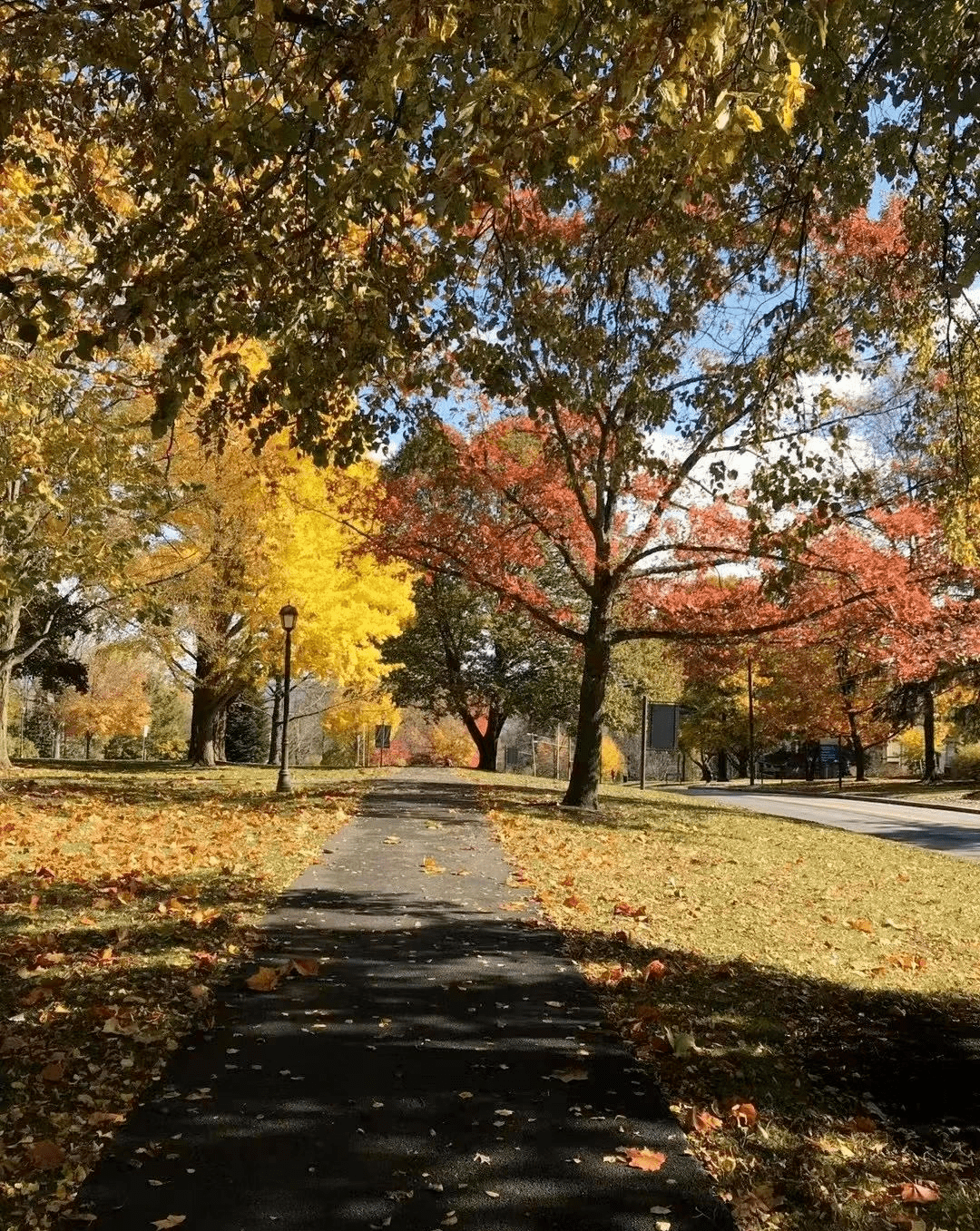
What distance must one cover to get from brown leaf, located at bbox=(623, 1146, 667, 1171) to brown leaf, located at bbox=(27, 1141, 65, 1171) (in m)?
1.99

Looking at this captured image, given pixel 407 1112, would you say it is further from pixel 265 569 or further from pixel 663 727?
pixel 663 727

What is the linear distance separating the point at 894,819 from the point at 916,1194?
21.4 m

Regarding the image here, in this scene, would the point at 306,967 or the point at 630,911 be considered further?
the point at 630,911

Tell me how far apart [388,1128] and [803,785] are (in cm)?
4282

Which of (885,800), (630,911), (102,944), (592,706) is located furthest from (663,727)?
(102,944)

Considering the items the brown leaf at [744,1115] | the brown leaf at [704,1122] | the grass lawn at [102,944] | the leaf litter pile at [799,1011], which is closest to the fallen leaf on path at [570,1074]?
the leaf litter pile at [799,1011]

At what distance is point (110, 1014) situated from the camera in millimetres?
4773

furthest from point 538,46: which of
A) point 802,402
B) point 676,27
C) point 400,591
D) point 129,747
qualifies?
point 129,747

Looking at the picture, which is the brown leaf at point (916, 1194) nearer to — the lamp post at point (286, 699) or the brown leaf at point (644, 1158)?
the brown leaf at point (644, 1158)

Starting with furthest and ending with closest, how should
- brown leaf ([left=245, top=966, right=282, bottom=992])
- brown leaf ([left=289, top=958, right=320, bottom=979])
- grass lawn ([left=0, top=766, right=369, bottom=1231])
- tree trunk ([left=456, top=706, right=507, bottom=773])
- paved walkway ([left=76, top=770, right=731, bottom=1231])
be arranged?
1. tree trunk ([left=456, top=706, right=507, bottom=773])
2. brown leaf ([left=289, top=958, right=320, bottom=979])
3. brown leaf ([left=245, top=966, right=282, bottom=992])
4. grass lawn ([left=0, top=766, right=369, bottom=1231])
5. paved walkway ([left=76, top=770, right=731, bottom=1231])

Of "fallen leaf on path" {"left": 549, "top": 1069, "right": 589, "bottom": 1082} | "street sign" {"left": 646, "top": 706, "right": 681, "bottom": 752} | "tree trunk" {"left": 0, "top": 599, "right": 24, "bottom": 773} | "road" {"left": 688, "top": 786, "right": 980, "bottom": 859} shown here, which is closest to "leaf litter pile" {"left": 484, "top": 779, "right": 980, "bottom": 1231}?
"fallen leaf on path" {"left": 549, "top": 1069, "right": 589, "bottom": 1082}

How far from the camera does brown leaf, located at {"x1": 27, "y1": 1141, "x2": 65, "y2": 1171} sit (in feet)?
10.8

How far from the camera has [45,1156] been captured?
3312 mm

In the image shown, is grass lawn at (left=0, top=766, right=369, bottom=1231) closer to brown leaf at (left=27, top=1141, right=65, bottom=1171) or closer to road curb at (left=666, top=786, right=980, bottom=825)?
brown leaf at (left=27, top=1141, right=65, bottom=1171)
